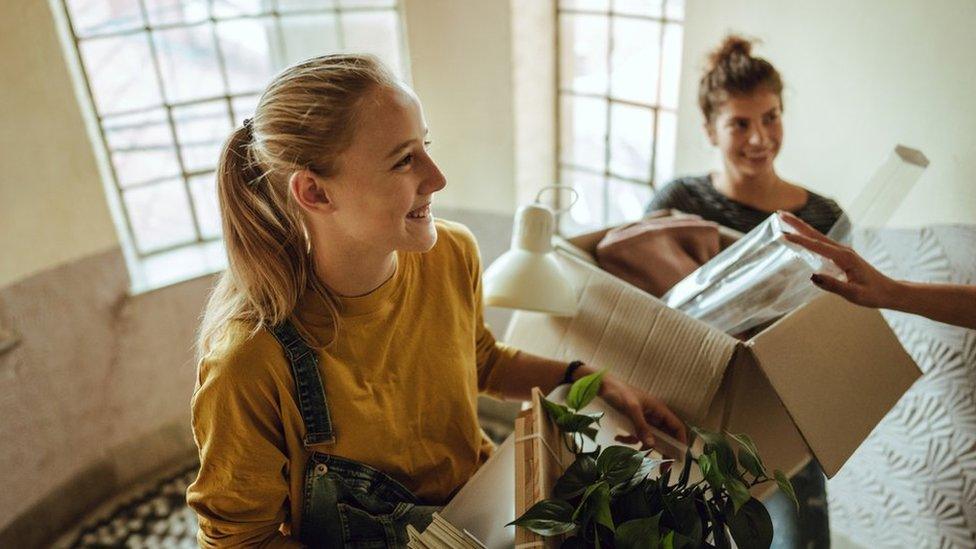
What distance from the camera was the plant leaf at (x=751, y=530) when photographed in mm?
984

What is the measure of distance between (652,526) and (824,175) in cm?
153

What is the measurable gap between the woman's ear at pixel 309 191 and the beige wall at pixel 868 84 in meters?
1.49

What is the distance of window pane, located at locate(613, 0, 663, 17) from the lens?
2654 mm

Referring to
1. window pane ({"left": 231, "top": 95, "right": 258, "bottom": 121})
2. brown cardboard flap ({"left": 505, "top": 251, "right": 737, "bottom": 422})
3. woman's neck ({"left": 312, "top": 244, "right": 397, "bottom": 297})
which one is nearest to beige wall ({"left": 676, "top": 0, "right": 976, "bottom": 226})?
brown cardboard flap ({"left": 505, "top": 251, "right": 737, "bottom": 422})

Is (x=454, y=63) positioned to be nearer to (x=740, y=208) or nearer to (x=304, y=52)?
(x=304, y=52)

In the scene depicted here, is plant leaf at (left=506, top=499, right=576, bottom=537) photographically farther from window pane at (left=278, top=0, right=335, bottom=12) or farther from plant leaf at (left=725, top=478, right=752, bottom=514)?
window pane at (left=278, top=0, right=335, bottom=12)

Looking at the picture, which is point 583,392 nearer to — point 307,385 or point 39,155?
point 307,385

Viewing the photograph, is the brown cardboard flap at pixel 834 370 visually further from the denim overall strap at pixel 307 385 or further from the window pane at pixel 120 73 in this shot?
the window pane at pixel 120 73

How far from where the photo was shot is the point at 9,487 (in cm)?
254

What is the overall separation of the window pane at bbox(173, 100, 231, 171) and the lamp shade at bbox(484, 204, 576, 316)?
191 cm

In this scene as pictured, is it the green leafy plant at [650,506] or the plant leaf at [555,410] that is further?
the plant leaf at [555,410]

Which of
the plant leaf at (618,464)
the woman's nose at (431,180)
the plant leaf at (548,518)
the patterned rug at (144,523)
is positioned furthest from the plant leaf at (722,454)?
the patterned rug at (144,523)

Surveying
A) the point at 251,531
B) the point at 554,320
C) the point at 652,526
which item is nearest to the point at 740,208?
the point at 554,320

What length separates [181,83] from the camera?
2.88 meters
